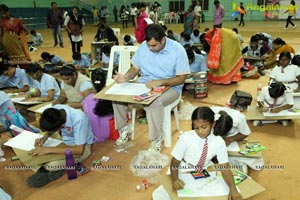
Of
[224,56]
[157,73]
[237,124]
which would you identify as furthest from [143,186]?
[224,56]

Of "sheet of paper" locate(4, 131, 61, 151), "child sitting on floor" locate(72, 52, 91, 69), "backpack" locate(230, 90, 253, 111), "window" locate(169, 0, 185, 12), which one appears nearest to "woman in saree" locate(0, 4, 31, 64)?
"child sitting on floor" locate(72, 52, 91, 69)

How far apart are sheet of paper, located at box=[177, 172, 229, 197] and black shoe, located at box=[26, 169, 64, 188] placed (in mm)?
1244

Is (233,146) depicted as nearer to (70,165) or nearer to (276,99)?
(276,99)

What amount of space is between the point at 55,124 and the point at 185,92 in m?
2.87

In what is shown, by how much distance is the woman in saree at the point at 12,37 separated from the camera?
17.0 ft

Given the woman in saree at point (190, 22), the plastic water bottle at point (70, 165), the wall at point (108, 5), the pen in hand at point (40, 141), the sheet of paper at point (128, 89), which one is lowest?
the plastic water bottle at point (70, 165)

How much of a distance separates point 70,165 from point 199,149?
1212 mm

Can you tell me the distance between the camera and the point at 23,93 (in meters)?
4.06

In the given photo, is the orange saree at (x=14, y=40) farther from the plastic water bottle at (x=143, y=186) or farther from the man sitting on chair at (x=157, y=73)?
the plastic water bottle at (x=143, y=186)

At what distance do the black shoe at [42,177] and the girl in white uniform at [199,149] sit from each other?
1.22 m

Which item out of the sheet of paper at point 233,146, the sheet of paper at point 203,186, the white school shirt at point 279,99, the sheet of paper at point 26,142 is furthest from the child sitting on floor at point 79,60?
the sheet of paper at point 203,186

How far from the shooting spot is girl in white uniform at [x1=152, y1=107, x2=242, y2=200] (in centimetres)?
175

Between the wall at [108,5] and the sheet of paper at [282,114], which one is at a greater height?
the wall at [108,5]

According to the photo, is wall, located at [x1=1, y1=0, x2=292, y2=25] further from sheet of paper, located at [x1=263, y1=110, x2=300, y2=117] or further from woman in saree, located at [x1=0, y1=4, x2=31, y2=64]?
sheet of paper, located at [x1=263, y1=110, x2=300, y2=117]
